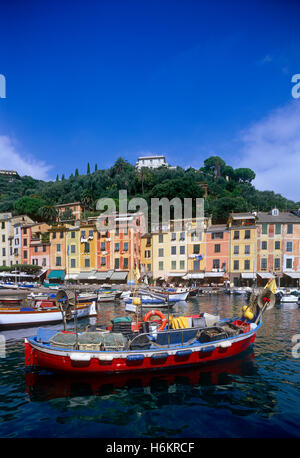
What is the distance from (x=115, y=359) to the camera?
1216cm

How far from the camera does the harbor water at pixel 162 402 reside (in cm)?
866

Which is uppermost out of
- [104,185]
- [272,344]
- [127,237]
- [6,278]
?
[104,185]

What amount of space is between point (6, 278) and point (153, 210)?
118 feet

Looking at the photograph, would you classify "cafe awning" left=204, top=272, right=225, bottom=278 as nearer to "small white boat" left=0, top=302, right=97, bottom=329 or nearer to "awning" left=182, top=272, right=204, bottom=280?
"awning" left=182, top=272, right=204, bottom=280

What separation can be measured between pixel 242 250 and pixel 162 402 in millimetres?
40352

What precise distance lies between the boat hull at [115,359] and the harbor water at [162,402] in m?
0.43

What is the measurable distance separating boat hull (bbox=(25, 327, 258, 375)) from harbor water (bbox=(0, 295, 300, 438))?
43 centimetres

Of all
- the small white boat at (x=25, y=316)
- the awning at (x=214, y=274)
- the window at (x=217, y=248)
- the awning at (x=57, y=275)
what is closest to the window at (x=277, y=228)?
the window at (x=217, y=248)

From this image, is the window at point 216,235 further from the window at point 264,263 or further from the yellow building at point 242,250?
the window at point 264,263

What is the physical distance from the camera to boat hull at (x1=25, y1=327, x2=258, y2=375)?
1211 centimetres

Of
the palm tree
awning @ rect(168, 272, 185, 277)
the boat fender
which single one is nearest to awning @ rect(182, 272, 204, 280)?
awning @ rect(168, 272, 185, 277)
